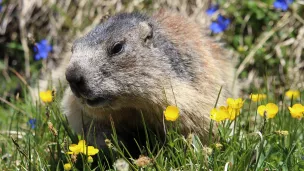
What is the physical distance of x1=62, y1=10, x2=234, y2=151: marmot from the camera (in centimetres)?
340

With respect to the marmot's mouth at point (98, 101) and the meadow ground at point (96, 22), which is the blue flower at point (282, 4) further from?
the marmot's mouth at point (98, 101)

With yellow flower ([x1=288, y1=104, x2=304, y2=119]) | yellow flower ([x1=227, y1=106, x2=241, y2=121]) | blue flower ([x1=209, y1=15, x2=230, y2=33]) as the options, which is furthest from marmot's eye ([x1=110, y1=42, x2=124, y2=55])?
blue flower ([x1=209, y1=15, x2=230, y2=33])

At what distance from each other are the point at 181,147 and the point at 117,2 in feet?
11.5

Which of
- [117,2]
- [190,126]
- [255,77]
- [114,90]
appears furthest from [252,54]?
[114,90]

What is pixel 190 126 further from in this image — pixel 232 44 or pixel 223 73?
pixel 232 44

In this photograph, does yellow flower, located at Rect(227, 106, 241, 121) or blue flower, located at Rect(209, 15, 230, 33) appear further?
blue flower, located at Rect(209, 15, 230, 33)

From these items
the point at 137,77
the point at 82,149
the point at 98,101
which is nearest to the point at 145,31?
the point at 137,77

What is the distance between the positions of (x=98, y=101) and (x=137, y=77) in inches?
12.8

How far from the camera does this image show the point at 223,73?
4461 mm

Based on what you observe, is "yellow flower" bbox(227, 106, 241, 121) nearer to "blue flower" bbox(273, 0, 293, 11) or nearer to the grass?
the grass

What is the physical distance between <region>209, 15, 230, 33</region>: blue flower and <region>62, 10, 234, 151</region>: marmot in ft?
5.65

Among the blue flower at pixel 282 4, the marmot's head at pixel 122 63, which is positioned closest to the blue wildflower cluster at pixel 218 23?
the blue flower at pixel 282 4

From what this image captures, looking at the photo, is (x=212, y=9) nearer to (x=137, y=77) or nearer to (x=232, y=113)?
(x=137, y=77)

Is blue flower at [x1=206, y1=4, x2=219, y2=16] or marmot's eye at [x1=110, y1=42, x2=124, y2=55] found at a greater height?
blue flower at [x1=206, y1=4, x2=219, y2=16]
